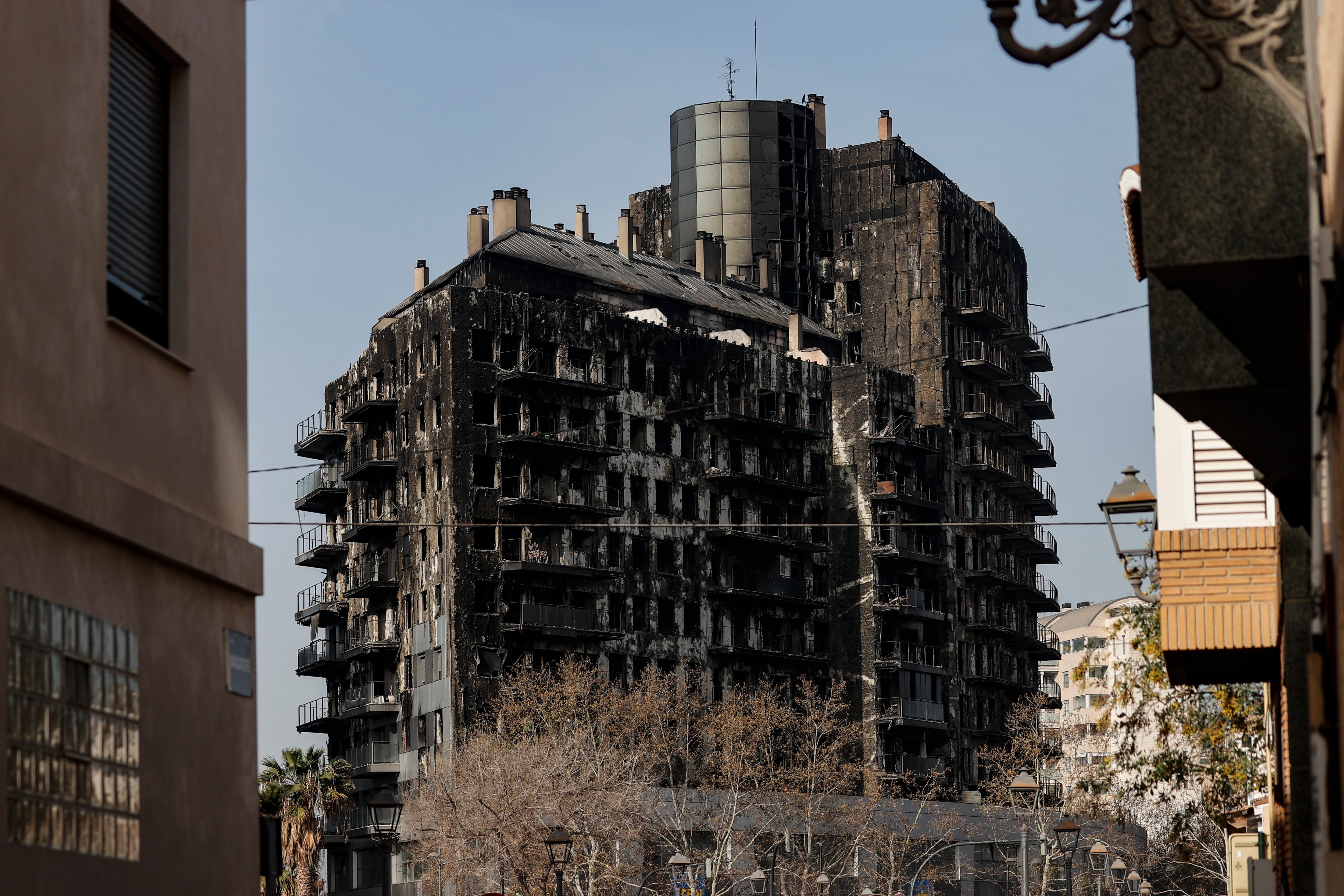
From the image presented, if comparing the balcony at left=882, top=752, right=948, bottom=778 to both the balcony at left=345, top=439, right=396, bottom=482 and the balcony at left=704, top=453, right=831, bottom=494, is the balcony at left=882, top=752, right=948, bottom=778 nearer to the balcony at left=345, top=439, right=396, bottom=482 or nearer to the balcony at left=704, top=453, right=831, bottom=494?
the balcony at left=704, top=453, right=831, bottom=494

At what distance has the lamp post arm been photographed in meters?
69.1

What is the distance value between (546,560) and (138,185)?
211 feet

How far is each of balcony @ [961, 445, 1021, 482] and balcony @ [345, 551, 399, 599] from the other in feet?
105

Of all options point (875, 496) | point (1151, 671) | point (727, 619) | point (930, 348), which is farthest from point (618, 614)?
point (1151, 671)

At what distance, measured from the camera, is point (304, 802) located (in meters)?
65.6

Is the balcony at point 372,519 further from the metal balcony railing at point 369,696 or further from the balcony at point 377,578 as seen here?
the metal balcony railing at point 369,696

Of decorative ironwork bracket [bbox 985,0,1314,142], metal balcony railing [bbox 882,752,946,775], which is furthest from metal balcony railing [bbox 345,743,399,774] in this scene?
decorative ironwork bracket [bbox 985,0,1314,142]

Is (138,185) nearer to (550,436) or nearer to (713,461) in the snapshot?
(550,436)

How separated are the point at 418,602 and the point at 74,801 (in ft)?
217

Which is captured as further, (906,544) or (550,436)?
(906,544)

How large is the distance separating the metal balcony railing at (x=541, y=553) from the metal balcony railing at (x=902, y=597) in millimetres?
17126

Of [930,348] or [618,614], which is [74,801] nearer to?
[618,614]

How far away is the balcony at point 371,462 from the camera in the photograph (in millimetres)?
78812

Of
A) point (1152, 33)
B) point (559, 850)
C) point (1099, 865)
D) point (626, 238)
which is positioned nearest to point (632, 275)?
point (626, 238)
